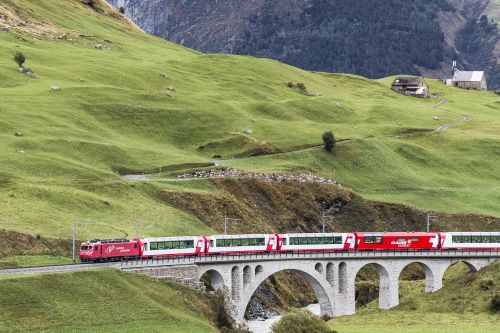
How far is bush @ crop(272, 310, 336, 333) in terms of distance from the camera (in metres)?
108

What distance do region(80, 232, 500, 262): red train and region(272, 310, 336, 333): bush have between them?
22.7m

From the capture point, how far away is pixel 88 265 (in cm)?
11725

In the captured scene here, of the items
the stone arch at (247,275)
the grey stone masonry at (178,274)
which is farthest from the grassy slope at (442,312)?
the grey stone masonry at (178,274)

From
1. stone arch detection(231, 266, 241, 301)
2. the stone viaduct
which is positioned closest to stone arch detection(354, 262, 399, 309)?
the stone viaduct

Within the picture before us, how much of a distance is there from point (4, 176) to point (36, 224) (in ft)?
64.9

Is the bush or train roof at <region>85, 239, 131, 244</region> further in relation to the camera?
train roof at <region>85, 239, 131, 244</region>

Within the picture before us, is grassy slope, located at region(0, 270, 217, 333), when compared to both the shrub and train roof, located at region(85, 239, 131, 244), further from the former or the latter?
the shrub

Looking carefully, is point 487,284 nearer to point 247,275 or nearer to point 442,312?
→ point 442,312

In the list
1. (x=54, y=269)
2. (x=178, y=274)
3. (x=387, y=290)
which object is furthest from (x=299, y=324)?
(x=387, y=290)

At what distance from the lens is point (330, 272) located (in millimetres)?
141625

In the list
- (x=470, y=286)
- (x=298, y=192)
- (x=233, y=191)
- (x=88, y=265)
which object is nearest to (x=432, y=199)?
(x=298, y=192)

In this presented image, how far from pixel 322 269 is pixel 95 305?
41175 mm

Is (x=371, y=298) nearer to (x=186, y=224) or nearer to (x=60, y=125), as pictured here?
(x=186, y=224)

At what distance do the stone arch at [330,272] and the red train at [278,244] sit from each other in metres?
2.18
